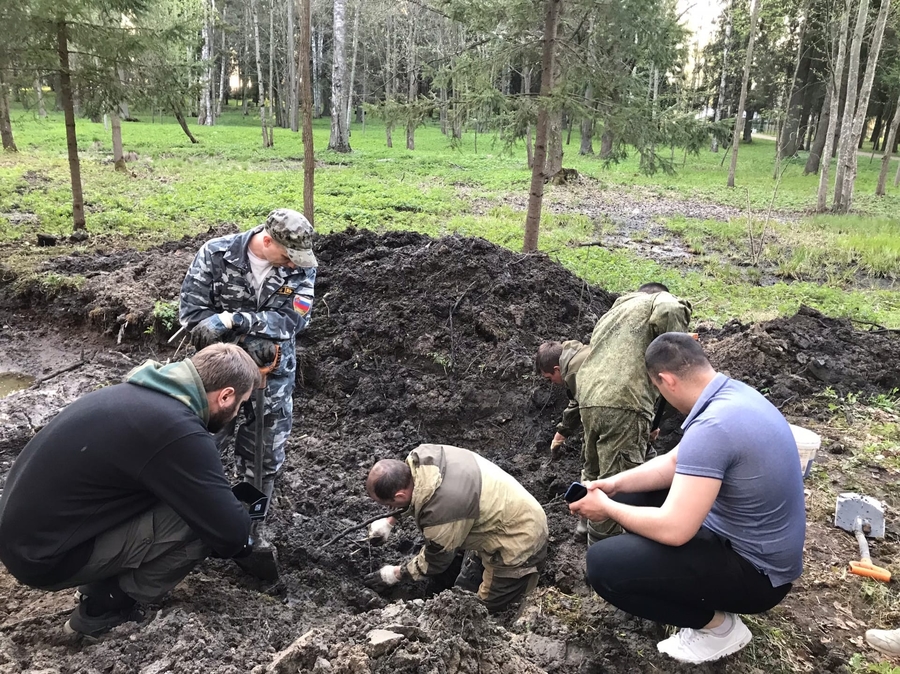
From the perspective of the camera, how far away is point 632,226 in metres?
12.0

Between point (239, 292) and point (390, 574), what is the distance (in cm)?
177

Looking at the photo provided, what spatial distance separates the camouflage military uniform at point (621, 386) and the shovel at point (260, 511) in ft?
5.81

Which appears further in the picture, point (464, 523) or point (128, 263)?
point (128, 263)

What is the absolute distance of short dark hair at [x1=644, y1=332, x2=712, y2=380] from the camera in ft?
8.09

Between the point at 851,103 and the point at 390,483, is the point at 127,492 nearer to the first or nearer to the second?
→ the point at 390,483

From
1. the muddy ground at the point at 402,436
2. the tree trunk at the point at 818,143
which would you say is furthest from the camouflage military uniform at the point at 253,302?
the tree trunk at the point at 818,143

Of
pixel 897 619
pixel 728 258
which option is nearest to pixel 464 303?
pixel 897 619

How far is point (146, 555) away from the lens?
2492 mm

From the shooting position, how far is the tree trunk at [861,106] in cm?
1261

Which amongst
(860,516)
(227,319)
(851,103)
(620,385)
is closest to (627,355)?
(620,385)

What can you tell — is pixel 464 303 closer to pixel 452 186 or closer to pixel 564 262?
pixel 564 262

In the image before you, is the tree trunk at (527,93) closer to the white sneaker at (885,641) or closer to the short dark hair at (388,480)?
the short dark hair at (388,480)

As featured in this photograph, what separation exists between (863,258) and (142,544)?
10603mm

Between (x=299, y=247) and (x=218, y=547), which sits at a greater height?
(x=299, y=247)
